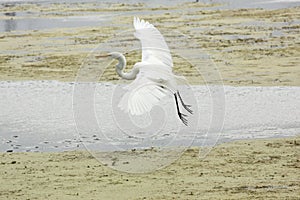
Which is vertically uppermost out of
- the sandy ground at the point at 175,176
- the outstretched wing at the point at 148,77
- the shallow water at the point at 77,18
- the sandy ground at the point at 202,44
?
the shallow water at the point at 77,18

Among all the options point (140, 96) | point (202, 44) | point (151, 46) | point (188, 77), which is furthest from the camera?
point (202, 44)

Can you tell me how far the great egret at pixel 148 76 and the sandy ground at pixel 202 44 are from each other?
6989mm

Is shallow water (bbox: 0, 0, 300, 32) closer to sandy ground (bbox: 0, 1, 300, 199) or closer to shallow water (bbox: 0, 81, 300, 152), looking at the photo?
sandy ground (bbox: 0, 1, 300, 199)

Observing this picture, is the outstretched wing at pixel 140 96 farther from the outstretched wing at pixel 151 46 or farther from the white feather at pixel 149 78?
the outstretched wing at pixel 151 46

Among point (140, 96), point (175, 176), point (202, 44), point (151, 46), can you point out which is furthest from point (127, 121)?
point (202, 44)

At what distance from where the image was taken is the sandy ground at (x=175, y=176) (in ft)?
32.5

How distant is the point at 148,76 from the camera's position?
10.4 metres

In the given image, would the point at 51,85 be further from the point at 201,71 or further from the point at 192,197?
the point at 192,197

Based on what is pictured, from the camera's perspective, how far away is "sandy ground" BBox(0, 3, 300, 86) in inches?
783

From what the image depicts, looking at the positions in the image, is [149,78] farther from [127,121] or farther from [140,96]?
[127,121]

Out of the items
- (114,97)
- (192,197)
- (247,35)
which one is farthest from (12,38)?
(192,197)

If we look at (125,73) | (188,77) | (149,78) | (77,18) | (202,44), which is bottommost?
(149,78)

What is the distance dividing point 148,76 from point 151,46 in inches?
35.5

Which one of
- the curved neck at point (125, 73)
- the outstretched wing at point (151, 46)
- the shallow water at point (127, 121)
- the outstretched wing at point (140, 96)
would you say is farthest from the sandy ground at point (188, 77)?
the outstretched wing at point (151, 46)
